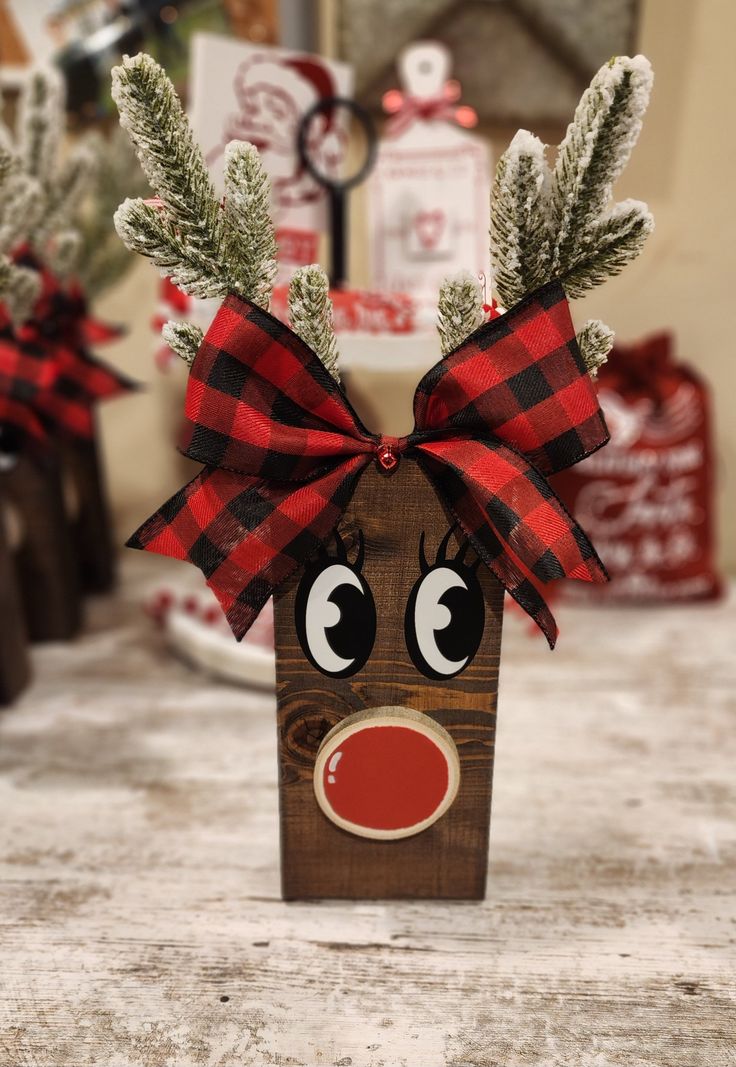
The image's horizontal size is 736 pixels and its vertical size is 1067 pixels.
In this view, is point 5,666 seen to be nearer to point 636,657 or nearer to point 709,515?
point 636,657

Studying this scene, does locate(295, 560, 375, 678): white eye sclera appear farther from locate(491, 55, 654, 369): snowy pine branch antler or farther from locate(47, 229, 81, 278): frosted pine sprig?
locate(47, 229, 81, 278): frosted pine sprig

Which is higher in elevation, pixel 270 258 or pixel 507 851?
pixel 270 258

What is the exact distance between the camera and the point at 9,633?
2.68 ft

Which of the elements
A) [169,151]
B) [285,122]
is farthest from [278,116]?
[169,151]

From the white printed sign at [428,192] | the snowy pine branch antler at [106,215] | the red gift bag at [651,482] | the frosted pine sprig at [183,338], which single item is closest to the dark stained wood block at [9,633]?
the snowy pine branch antler at [106,215]

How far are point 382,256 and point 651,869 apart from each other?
2.29 feet

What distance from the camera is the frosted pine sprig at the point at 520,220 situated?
0.44 m

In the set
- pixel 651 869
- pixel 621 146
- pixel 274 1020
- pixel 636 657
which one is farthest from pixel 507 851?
pixel 621 146

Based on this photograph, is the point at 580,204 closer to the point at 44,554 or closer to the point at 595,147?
the point at 595,147

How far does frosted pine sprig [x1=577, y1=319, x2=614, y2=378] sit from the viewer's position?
1.57 feet

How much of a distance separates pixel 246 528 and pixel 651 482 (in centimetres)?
69

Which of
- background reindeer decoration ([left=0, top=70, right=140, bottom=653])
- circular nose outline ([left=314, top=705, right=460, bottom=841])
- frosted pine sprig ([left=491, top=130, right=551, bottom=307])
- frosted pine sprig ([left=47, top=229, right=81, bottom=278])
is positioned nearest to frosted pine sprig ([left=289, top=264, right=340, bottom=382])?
frosted pine sprig ([left=491, top=130, right=551, bottom=307])

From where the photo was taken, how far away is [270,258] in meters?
0.48

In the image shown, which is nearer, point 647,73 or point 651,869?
point 647,73
